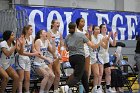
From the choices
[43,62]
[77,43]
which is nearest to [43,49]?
[43,62]

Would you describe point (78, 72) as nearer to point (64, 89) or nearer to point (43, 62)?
point (64, 89)

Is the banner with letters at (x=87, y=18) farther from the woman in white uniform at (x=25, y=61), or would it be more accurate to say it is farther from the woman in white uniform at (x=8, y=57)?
the woman in white uniform at (x=8, y=57)

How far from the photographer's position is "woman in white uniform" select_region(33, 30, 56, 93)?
902 cm

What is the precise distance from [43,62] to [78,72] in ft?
4.91

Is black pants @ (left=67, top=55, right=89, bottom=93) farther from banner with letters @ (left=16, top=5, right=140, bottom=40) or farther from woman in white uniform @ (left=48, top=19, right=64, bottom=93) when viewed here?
banner with letters @ (left=16, top=5, right=140, bottom=40)

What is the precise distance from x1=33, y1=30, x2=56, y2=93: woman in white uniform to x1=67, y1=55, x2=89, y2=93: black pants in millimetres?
1137

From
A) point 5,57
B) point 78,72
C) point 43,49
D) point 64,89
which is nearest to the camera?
point 78,72

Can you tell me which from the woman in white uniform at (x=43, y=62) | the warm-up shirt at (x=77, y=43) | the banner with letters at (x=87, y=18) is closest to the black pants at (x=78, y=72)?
the warm-up shirt at (x=77, y=43)

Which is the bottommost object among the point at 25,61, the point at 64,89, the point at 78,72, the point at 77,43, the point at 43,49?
the point at 64,89

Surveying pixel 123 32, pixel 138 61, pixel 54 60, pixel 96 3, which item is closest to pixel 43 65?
pixel 54 60

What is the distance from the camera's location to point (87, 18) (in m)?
12.3

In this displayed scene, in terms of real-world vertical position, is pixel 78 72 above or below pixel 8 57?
below

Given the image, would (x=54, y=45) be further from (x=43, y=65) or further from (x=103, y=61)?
(x=103, y=61)

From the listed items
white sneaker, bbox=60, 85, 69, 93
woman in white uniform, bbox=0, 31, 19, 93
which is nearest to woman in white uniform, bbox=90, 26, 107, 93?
white sneaker, bbox=60, 85, 69, 93
